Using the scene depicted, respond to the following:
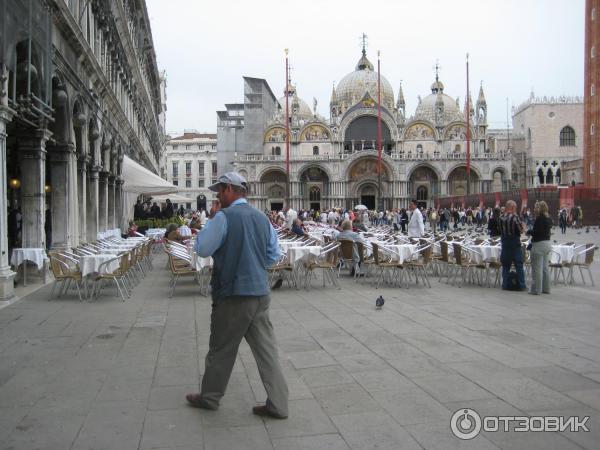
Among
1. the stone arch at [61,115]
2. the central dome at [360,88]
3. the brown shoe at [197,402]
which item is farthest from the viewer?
the central dome at [360,88]

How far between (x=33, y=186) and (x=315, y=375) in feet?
27.3

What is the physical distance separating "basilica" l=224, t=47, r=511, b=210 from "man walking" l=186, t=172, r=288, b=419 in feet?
181

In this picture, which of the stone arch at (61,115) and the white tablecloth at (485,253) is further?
the stone arch at (61,115)

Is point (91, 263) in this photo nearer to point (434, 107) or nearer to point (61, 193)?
point (61, 193)

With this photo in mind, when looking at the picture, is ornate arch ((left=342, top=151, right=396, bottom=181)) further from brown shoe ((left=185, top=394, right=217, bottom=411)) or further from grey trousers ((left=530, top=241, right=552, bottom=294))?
brown shoe ((left=185, top=394, right=217, bottom=411))

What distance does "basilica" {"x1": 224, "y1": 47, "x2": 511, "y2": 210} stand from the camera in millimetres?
61344

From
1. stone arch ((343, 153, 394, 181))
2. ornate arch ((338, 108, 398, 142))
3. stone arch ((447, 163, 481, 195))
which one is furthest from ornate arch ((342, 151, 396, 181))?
stone arch ((447, 163, 481, 195))

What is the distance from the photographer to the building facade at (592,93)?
158ft

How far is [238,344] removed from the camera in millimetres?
4062

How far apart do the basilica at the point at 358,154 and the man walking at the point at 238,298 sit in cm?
5516

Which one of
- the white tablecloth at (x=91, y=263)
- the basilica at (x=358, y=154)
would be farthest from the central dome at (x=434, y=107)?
the white tablecloth at (x=91, y=263)
